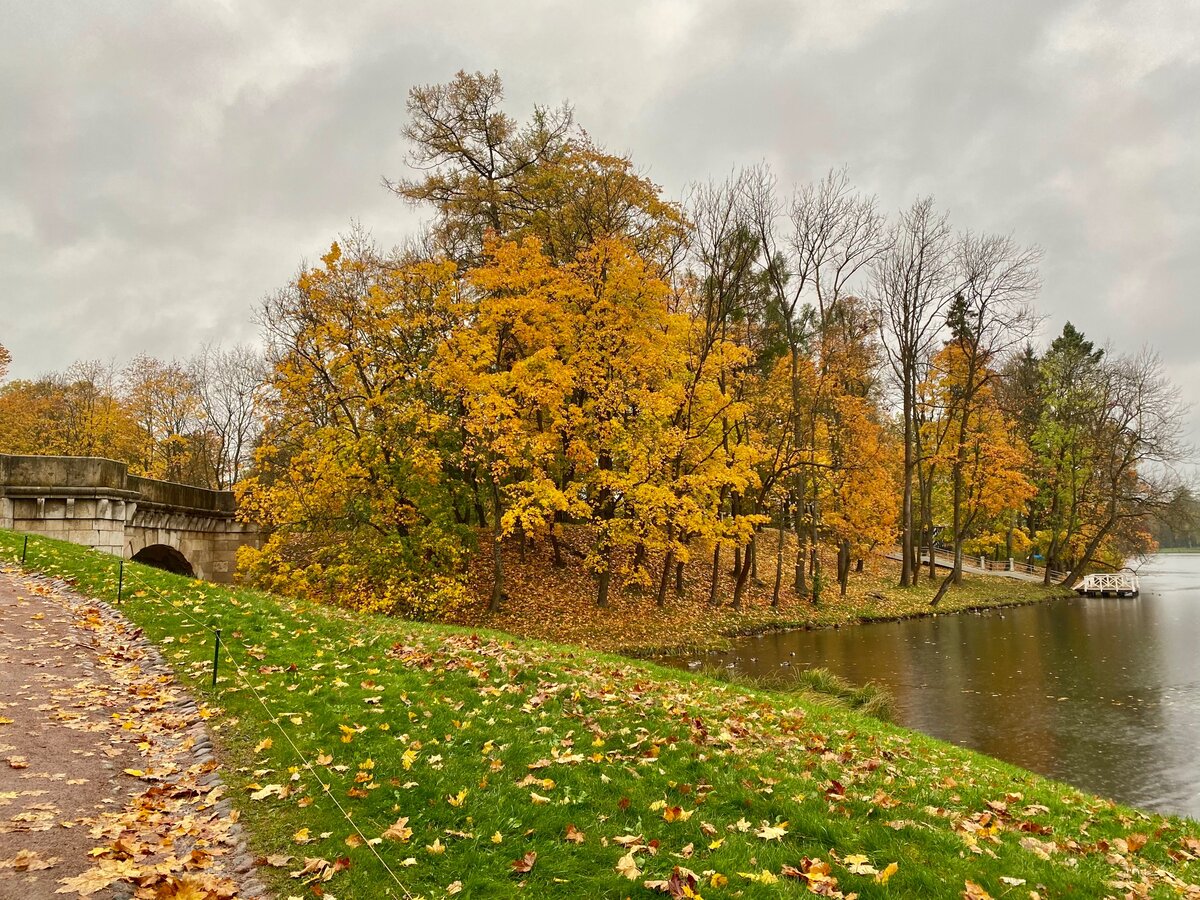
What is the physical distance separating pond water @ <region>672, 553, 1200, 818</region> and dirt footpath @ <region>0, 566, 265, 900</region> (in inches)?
452

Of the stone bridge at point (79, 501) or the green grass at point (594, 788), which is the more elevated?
the stone bridge at point (79, 501)

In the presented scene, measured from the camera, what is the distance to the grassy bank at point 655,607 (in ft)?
69.4

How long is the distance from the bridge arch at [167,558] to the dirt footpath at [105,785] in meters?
16.1

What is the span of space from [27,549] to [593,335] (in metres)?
15.5

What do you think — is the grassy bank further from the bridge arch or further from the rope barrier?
the bridge arch

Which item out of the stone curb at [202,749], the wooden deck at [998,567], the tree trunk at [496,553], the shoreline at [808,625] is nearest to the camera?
the stone curb at [202,749]

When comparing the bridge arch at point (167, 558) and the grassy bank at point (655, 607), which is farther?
the bridge arch at point (167, 558)

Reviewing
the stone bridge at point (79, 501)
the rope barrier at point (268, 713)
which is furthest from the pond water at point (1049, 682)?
the stone bridge at point (79, 501)

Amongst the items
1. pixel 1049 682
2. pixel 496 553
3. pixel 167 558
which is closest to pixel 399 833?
pixel 496 553

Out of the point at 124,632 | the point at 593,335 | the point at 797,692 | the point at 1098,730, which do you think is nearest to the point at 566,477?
the point at 593,335

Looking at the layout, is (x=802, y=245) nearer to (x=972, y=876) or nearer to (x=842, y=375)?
(x=842, y=375)

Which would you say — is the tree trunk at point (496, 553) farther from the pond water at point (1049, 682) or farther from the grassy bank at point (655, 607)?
the pond water at point (1049, 682)

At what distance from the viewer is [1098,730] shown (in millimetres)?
12805

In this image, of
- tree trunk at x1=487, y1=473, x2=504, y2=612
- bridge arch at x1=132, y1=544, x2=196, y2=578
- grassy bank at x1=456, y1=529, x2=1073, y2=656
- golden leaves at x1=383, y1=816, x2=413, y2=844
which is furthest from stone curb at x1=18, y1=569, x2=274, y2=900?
bridge arch at x1=132, y1=544, x2=196, y2=578
